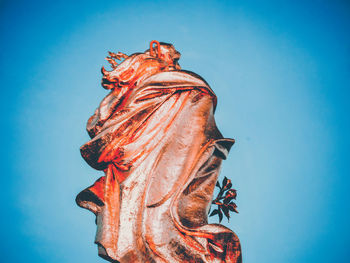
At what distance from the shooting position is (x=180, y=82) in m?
4.88

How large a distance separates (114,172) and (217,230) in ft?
4.35

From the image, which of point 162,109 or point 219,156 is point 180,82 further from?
point 219,156

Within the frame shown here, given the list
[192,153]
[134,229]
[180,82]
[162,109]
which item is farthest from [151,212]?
[180,82]

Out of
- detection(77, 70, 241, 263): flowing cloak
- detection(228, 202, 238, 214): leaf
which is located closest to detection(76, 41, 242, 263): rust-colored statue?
detection(77, 70, 241, 263): flowing cloak

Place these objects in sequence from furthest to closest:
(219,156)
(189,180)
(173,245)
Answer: (219,156), (189,180), (173,245)

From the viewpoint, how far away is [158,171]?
4438mm

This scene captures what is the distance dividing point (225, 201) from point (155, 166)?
96 cm

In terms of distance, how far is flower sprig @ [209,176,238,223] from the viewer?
4758mm

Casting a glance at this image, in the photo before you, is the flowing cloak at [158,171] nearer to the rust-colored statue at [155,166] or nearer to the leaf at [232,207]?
the rust-colored statue at [155,166]

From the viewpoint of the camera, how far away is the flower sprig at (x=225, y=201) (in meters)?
4.76

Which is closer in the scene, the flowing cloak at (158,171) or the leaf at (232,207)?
the flowing cloak at (158,171)

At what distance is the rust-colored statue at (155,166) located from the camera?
4.01 meters

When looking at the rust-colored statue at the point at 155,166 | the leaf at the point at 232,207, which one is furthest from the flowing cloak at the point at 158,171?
the leaf at the point at 232,207

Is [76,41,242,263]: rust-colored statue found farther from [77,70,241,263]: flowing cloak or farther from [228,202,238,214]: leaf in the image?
[228,202,238,214]: leaf
